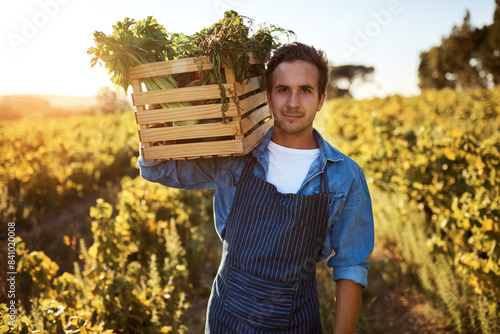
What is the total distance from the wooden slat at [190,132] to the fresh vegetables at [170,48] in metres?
0.09

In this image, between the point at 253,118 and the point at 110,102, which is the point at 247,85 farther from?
the point at 110,102

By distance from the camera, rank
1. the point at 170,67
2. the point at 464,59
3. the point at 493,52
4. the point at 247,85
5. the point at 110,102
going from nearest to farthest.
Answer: the point at 170,67, the point at 247,85, the point at 110,102, the point at 493,52, the point at 464,59

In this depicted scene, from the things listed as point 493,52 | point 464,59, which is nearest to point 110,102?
point 493,52

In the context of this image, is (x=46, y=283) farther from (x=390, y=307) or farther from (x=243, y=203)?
(x=390, y=307)

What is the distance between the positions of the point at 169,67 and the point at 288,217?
871 millimetres

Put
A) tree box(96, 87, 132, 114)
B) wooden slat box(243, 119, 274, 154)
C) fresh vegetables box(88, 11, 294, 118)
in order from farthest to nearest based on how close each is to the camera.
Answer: tree box(96, 87, 132, 114) → wooden slat box(243, 119, 274, 154) → fresh vegetables box(88, 11, 294, 118)

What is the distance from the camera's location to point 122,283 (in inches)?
82.2

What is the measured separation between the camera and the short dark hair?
1716 mm

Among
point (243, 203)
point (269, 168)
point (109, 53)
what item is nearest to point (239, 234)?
point (243, 203)

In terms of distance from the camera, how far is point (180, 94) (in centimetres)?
156

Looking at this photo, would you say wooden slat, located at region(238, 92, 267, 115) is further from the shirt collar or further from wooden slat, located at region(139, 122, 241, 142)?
the shirt collar

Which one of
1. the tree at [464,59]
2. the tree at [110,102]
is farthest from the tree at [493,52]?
the tree at [110,102]

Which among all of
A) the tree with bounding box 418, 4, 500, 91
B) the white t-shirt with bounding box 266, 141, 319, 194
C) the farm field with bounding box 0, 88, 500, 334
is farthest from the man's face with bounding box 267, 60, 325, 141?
the tree with bounding box 418, 4, 500, 91

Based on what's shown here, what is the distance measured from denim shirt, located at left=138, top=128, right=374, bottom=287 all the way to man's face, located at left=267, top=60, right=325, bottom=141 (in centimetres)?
15
